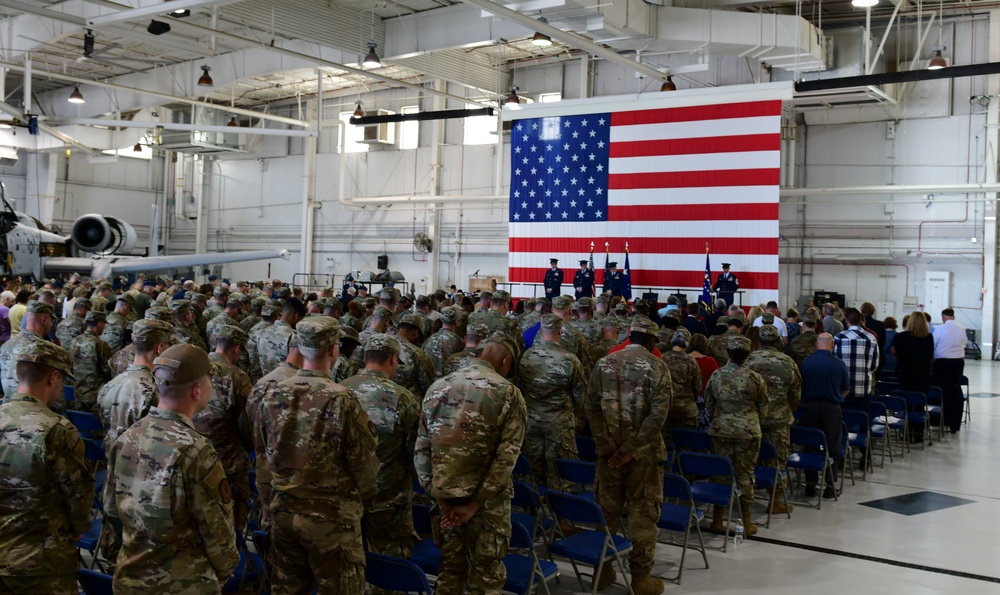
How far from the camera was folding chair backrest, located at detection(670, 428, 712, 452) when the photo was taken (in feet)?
21.4

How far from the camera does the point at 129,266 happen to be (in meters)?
18.8

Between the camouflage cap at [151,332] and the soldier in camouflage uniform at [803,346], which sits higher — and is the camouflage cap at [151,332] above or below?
above

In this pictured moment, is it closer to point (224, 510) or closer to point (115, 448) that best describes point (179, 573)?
point (224, 510)

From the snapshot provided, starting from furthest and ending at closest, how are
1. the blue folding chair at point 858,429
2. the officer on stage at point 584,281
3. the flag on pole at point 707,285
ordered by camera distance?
1. the officer on stage at point 584,281
2. the flag on pole at point 707,285
3. the blue folding chair at point 858,429

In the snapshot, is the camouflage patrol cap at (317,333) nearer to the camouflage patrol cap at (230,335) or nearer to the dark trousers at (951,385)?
the camouflage patrol cap at (230,335)

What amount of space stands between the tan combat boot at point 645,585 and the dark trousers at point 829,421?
3.10m

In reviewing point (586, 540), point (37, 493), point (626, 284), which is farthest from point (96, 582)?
point (626, 284)

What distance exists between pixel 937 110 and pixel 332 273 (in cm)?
1909

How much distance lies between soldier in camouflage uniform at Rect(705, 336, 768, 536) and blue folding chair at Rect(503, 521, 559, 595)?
8.84ft

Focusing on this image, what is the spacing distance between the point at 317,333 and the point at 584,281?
14058mm

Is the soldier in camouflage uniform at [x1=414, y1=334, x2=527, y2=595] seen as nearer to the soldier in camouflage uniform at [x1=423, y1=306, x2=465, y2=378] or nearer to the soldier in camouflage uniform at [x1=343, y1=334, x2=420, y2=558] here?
the soldier in camouflage uniform at [x1=343, y1=334, x2=420, y2=558]

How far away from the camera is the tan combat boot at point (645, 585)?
16.1 ft

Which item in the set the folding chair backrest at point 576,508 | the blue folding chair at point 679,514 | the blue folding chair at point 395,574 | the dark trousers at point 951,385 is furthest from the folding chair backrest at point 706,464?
the dark trousers at point 951,385

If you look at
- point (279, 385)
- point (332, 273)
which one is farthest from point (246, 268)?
point (279, 385)
